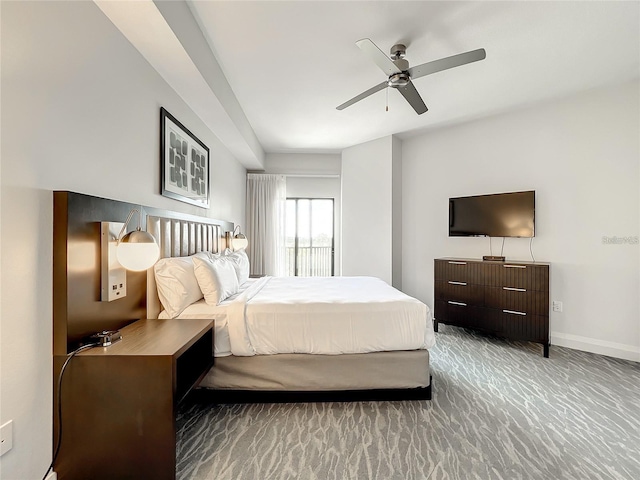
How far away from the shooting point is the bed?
202 cm

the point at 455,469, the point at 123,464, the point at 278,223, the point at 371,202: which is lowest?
the point at 455,469

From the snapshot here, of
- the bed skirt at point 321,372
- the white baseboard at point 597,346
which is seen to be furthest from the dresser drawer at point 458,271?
the bed skirt at point 321,372

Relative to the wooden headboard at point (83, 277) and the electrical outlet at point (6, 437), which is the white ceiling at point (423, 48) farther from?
the electrical outlet at point (6, 437)

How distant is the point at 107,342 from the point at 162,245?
0.89m

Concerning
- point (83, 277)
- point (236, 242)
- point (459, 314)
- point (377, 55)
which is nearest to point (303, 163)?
point (236, 242)

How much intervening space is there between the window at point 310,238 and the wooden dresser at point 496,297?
2707 mm

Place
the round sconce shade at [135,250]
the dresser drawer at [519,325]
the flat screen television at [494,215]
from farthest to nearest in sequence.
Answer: the flat screen television at [494,215] → the dresser drawer at [519,325] → the round sconce shade at [135,250]

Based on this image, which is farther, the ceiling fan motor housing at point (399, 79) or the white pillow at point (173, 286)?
the ceiling fan motor housing at point (399, 79)

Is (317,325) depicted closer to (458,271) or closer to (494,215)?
(458,271)

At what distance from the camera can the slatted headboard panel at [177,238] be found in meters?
2.01

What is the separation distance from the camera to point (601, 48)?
92.3 inches

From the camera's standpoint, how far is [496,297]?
10.6 feet

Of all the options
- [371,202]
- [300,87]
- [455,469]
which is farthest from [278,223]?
[455,469]

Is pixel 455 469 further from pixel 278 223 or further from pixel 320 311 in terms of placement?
pixel 278 223
